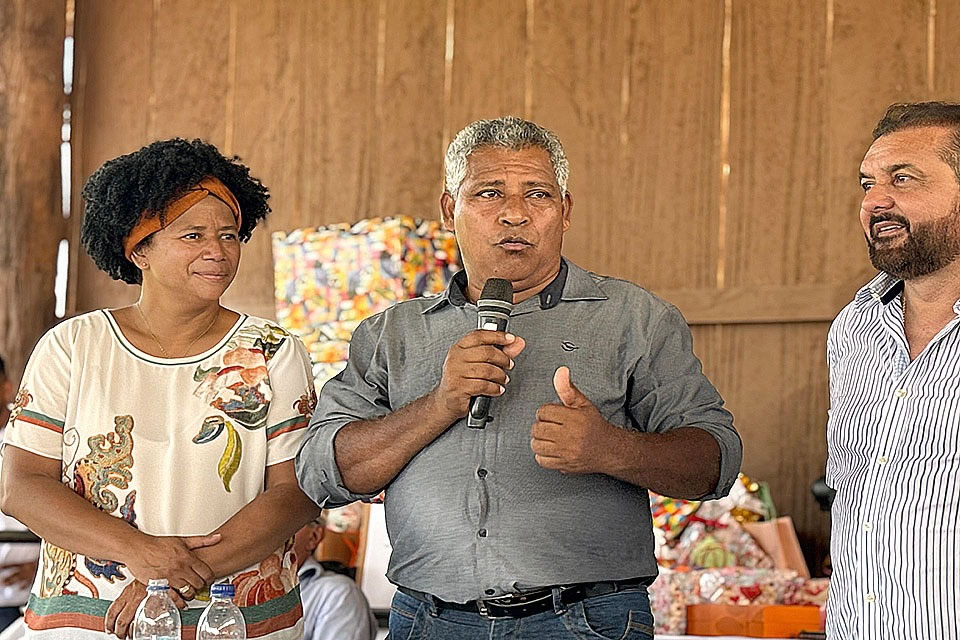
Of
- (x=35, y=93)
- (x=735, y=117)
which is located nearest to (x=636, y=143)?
(x=735, y=117)

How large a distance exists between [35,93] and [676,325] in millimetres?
3722

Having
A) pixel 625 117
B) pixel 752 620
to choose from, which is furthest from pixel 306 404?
pixel 625 117

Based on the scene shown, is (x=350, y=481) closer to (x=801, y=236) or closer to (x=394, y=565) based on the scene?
(x=394, y=565)

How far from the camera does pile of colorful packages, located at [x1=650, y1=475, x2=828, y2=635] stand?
386cm

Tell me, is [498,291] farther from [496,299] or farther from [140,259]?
[140,259]

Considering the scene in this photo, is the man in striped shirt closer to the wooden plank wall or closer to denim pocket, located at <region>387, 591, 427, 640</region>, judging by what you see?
denim pocket, located at <region>387, 591, 427, 640</region>

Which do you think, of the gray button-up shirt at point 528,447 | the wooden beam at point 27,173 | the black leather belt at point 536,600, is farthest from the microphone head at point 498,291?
the wooden beam at point 27,173

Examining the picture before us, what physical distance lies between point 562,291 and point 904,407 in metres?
A: 0.65

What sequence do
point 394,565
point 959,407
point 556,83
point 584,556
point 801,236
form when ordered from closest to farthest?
1. point 959,407
2. point 584,556
3. point 394,565
4. point 801,236
5. point 556,83

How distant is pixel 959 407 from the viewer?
2.14 meters

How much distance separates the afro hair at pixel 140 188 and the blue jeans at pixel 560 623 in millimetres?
961

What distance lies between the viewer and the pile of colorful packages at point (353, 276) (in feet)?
16.1

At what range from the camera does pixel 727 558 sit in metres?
4.07

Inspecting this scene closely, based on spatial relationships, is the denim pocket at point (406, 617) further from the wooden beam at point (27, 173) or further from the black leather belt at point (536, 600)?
the wooden beam at point (27, 173)
